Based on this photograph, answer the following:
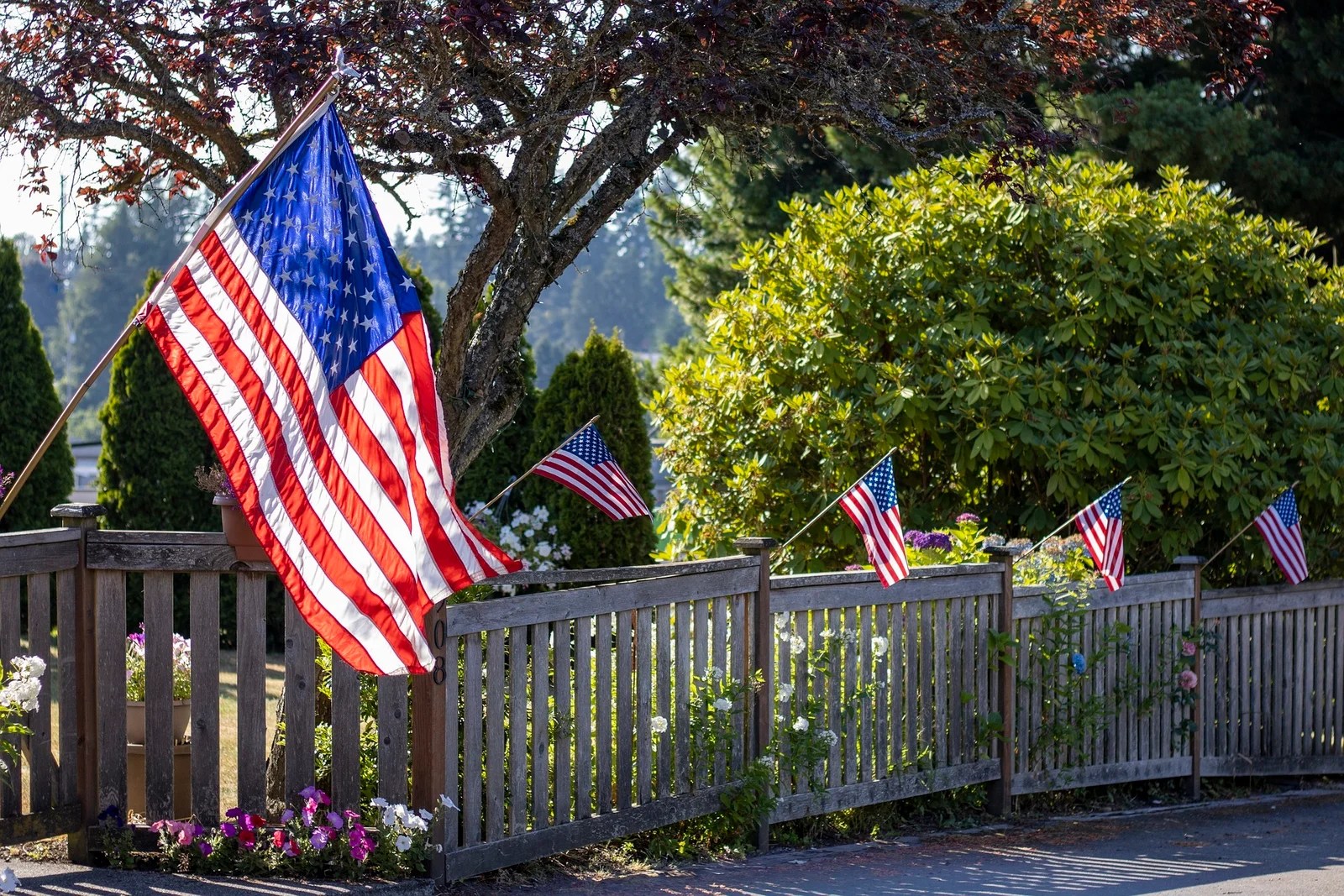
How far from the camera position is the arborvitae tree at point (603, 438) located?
38.8 ft

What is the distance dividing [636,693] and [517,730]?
2.46ft

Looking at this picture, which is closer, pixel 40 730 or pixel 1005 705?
pixel 40 730

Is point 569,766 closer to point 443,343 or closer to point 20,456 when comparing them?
point 443,343

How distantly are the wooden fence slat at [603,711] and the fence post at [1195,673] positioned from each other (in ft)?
13.3

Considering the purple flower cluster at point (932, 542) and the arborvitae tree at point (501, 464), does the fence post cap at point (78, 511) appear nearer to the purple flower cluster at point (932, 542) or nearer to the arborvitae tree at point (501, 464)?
the purple flower cluster at point (932, 542)

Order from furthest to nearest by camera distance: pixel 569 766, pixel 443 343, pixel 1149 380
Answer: pixel 1149 380, pixel 443 343, pixel 569 766

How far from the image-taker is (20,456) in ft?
43.1

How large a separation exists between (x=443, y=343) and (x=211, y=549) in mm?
1629

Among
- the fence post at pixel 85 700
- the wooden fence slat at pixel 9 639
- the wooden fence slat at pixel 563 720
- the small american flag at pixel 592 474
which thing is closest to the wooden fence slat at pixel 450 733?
the wooden fence slat at pixel 563 720

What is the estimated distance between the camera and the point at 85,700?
532 centimetres

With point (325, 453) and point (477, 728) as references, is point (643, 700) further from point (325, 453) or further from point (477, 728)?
point (325, 453)

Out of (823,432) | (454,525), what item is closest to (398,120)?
(454,525)

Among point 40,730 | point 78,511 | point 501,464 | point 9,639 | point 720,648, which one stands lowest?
point 40,730

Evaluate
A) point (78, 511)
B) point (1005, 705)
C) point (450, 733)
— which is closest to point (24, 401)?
point (78, 511)
